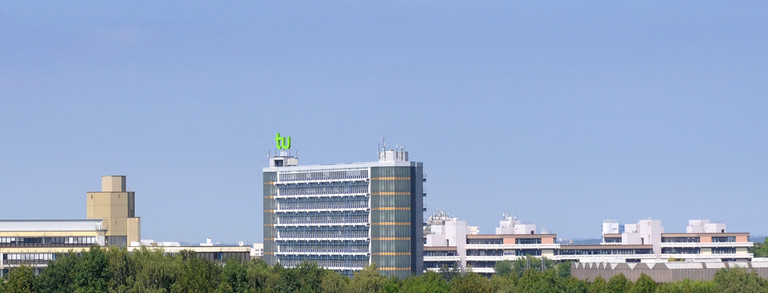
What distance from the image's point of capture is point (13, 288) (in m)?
198

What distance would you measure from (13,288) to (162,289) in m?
20.2

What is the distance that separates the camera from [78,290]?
655 feet

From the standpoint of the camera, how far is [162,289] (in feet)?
649

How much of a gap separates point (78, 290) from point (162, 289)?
11.9 m

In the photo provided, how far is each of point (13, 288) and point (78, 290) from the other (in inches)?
338
